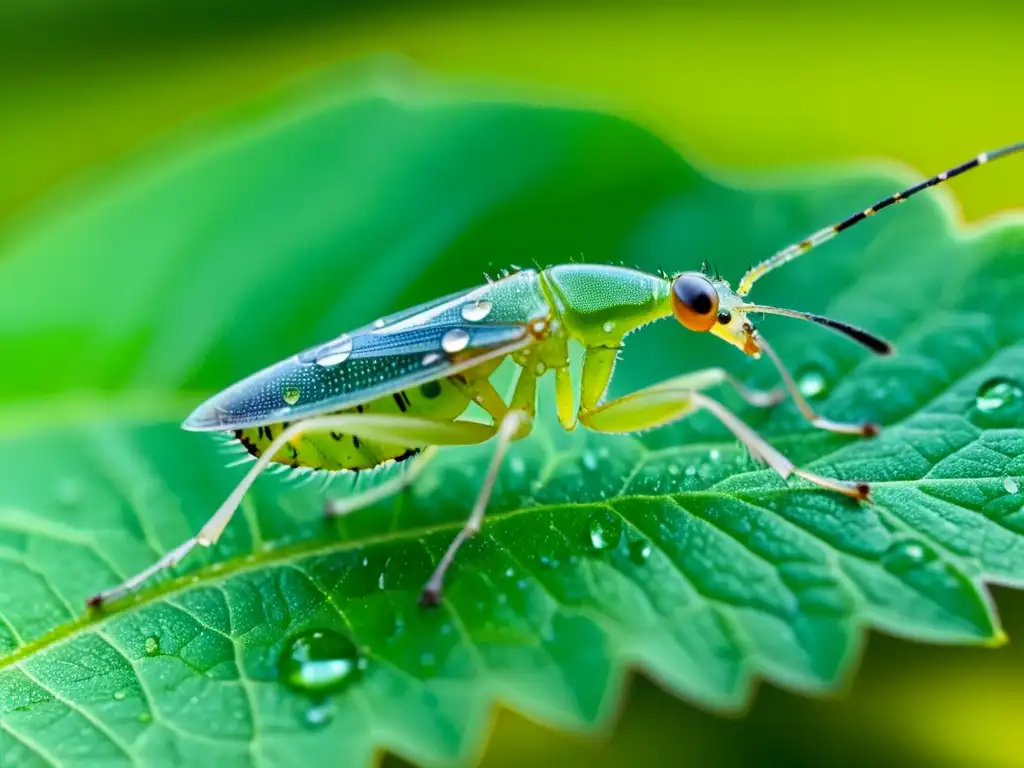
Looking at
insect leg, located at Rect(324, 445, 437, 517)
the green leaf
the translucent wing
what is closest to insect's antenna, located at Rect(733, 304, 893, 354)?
the green leaf

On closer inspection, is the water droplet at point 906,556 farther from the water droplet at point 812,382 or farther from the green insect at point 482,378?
the water droplet at point 812,382

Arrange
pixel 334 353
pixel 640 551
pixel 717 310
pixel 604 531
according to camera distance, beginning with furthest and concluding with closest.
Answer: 1. pixel 717 310
2. pixel 334 353
3. pixel 604 531
4. pixel 640 551

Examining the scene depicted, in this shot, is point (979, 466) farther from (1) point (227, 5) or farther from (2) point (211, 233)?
(1) point (227, 5)

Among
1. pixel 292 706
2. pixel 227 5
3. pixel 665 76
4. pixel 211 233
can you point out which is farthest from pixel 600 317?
pixel 227 5

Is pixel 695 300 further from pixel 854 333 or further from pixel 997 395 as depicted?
pixel 997 395

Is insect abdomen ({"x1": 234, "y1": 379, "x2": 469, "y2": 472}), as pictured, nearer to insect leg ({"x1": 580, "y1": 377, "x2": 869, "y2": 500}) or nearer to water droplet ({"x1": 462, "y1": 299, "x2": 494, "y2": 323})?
water droplet ({"x1": 462, "y1": 299, "x2": 494, "y2": 323})

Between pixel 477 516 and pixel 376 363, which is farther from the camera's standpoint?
pixel 376 363

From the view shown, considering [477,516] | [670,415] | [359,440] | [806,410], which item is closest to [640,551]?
[477,516]
